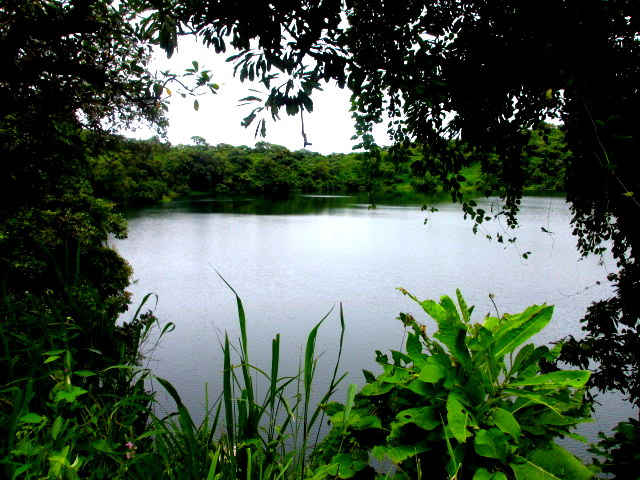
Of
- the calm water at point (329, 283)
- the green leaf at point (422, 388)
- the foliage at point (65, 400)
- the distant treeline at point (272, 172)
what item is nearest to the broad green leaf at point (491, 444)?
the green leaf at point (422, 388)

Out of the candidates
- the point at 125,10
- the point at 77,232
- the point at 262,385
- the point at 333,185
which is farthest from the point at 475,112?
the point at 333,185

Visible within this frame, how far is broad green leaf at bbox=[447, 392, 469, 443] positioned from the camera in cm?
70

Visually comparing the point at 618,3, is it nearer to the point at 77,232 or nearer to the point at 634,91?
the point at 634,91

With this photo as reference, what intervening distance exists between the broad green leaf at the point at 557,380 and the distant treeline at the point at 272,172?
1.92m

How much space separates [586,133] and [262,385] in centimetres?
517

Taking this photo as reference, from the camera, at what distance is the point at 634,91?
78.6 inches

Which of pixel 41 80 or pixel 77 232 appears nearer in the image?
pixel 41 80

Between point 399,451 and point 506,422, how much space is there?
19cm

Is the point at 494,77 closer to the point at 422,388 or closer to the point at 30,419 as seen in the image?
the point at 422,388

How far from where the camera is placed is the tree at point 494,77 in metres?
1.65

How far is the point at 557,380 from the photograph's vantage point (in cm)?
80

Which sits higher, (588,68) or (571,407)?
(588,68)

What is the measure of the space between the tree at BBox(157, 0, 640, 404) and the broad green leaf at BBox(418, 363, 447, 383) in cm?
96

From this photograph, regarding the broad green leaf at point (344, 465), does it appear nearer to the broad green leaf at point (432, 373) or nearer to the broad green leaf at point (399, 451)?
the broad green leaf at point (399, 451)
